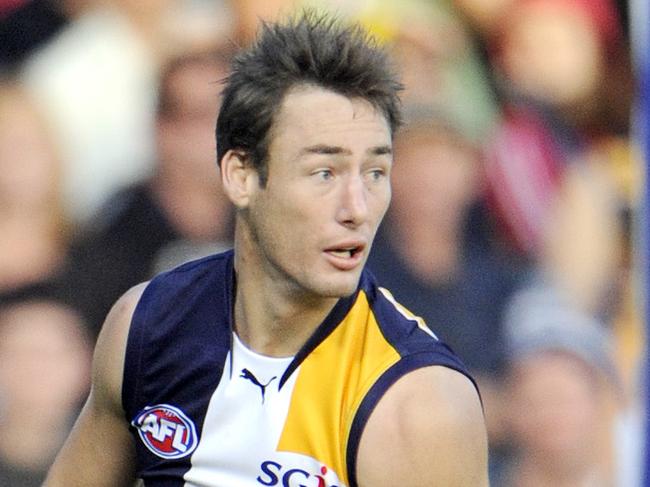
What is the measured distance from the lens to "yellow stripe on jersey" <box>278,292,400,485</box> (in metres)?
3.19

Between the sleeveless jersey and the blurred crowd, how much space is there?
6.38ft

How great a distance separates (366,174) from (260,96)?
31 cm

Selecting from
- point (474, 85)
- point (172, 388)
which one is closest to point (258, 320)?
point (172, 388)

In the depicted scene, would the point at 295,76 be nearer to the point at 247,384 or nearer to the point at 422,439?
the point at 247,384

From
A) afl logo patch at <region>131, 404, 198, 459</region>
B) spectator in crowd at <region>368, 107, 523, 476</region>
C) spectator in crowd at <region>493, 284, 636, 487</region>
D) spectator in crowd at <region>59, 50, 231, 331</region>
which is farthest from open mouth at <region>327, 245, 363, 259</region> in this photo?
spectator in crowd at <region>493, 284, 636, 487</region>

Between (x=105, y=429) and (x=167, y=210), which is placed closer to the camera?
(x=105, y=429)

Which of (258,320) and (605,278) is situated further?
(605,278)

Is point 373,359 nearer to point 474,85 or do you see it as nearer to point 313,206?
point 313,206

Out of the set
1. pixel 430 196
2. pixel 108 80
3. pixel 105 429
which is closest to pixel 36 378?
pixel 108 80

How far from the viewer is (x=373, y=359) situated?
3.22m

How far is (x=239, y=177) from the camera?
3404mm

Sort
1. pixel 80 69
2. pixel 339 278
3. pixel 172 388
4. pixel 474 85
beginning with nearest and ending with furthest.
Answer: pixel 339 278 → pixel 172 388 → pixel 80 69 → pixel 474 85

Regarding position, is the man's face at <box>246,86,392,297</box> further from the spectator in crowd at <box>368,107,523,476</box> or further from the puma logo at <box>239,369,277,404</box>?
the spectator in crowd at <box>368,107,523,476</box>

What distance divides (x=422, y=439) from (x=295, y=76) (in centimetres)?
86
